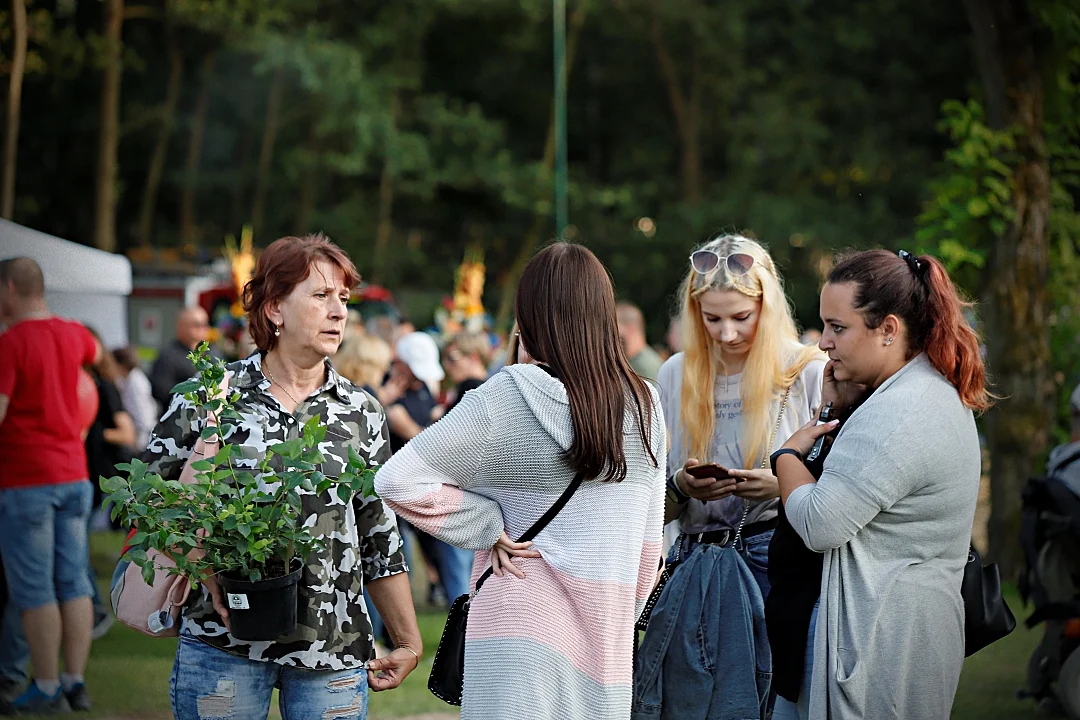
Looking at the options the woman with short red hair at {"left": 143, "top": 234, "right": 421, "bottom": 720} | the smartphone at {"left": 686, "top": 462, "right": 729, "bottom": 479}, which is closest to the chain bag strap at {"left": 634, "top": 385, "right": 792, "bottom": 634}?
the smartphone at {"left": 686, "top": 462, "right": 729, "bottom": 479}

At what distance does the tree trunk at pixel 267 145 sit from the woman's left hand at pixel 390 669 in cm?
3274

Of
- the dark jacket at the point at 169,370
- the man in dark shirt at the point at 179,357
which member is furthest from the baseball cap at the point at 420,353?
the dark jacket at the point at 169,370

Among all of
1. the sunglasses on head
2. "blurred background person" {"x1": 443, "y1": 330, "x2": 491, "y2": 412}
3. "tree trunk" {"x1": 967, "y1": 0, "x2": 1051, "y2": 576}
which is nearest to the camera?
the sunglasses on head

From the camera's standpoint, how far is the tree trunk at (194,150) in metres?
34.3

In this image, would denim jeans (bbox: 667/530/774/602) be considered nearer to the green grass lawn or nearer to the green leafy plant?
the green leafy plant

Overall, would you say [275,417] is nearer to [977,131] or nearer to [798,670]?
[798,670]

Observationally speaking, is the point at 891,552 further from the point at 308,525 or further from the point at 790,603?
the point at 308,525

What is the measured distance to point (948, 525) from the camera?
3.00m

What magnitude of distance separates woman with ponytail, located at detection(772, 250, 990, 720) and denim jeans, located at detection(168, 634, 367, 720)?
3.84ft

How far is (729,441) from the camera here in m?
3.90

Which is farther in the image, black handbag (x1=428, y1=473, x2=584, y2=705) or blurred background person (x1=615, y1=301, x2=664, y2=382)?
blurred background person (x1=615, y1=301, x2=664, y2=382)

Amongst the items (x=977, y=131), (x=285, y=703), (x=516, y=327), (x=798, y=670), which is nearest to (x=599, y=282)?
(x=516, y=327)

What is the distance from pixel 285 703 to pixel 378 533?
19.3 inches

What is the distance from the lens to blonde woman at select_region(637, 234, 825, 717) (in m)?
3.63
